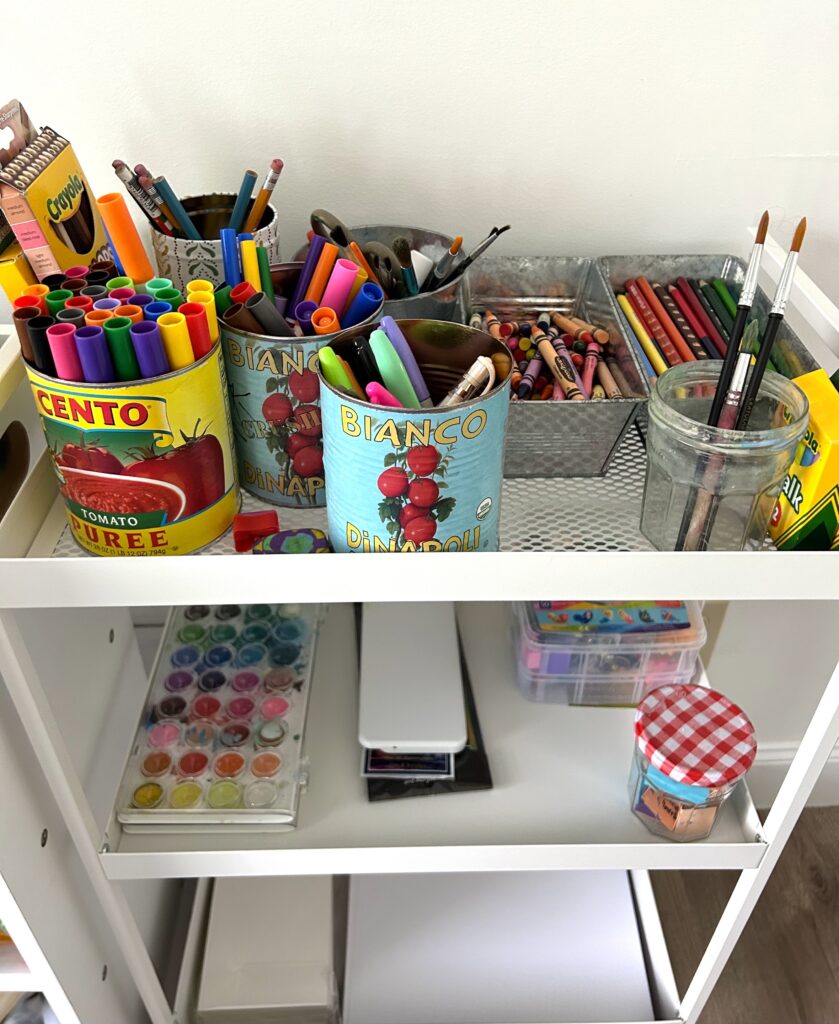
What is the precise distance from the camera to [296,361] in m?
0.54

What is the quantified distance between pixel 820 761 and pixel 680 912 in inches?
21.6

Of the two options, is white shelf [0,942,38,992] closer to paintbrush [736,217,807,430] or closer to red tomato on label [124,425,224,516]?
red tomato on label [124,425,224,516]

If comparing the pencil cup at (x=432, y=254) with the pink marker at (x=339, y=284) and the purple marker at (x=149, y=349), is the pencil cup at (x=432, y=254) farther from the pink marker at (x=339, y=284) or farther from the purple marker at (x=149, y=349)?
the purple marker at (x=149, y=349)

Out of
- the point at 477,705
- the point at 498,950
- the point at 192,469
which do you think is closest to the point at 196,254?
the point at 192,469

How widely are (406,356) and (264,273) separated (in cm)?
12

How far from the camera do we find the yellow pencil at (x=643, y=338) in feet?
2.14

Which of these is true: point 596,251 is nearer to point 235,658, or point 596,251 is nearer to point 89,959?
point 235,658

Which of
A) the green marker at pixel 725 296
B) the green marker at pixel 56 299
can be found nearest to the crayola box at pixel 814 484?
the green marker at pixel 725 296

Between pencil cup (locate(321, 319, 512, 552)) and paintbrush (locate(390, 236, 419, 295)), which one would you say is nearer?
pencil cup (locate(321, 319, 512, 552))

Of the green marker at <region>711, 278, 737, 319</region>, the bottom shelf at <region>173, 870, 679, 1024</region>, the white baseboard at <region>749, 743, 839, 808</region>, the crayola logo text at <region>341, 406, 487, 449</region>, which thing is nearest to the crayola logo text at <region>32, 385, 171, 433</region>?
the crayola logo text at <region>341, 406, 487, 449</region>

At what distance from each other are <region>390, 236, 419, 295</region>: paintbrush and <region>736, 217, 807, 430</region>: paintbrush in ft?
0.76

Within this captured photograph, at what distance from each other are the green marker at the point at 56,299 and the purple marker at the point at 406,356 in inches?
7.1

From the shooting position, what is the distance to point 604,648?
2.79 ft

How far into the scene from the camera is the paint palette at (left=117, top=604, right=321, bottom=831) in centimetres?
74
